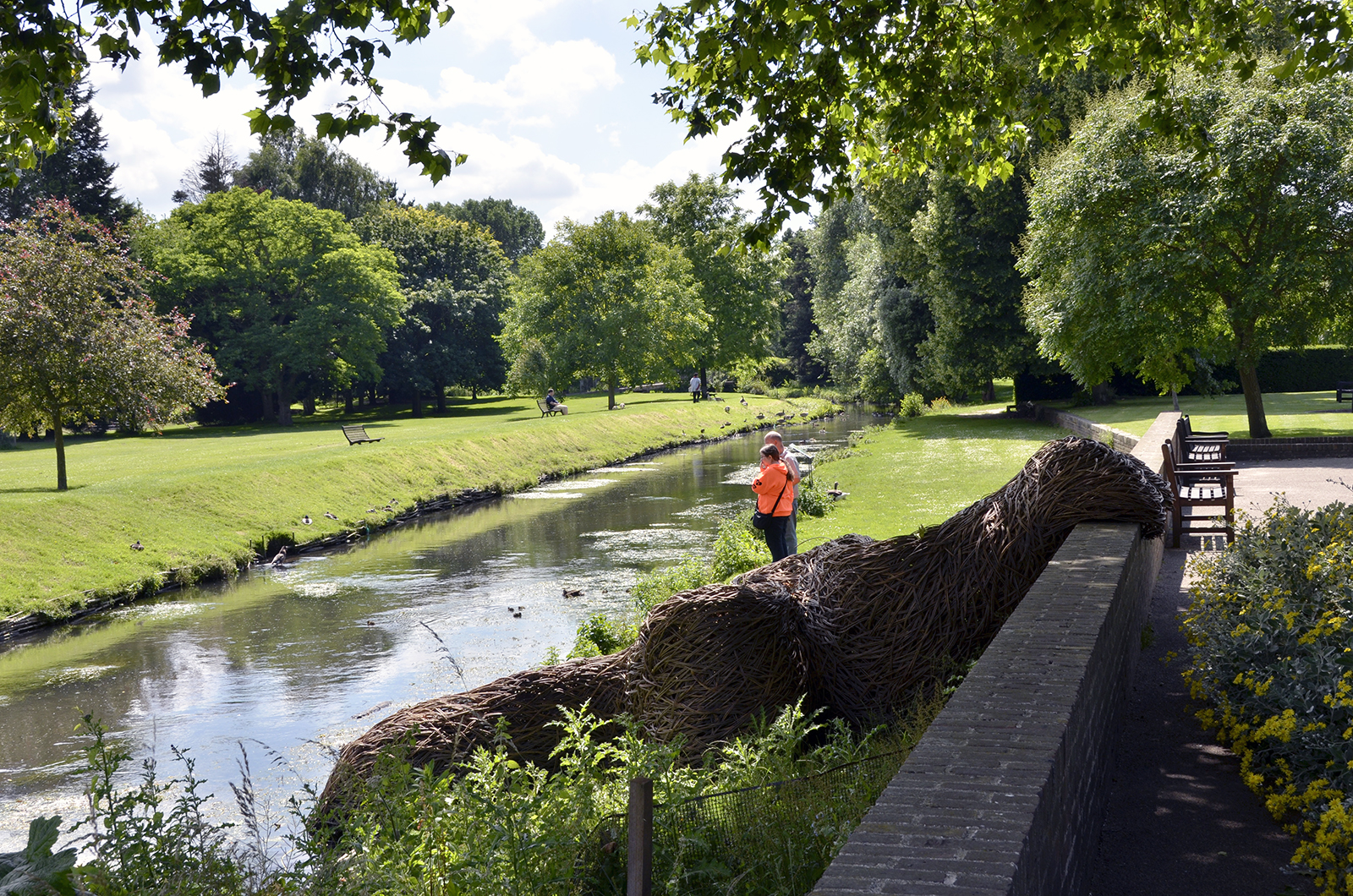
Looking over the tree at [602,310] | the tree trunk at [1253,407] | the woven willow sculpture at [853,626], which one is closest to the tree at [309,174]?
the tree at [602,310]

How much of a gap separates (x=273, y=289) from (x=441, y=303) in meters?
11.8

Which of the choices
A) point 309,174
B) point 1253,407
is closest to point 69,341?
point 1253,407

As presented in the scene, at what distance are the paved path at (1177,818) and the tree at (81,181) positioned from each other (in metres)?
56.0

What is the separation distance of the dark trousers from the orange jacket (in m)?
0.12

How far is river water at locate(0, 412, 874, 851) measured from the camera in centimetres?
1014

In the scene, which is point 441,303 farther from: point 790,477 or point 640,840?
point 640,840

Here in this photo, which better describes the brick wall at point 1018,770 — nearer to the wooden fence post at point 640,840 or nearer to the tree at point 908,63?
the wooden fence post at point 640,840

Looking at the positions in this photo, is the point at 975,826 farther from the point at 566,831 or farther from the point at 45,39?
the point at 45,39

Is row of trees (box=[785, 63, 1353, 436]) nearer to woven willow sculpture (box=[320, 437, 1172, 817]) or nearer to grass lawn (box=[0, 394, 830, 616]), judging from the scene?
woven willow sculpture (box=[320, 437, 1172, 817])

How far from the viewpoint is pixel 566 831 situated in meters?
4.37

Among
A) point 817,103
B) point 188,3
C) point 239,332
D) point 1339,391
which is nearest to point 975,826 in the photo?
point 188,3

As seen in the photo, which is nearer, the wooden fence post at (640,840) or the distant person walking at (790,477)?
the wooden fence post at (640,840)

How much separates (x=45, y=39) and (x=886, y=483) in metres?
18.7

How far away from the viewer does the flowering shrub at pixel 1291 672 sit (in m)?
4.50
